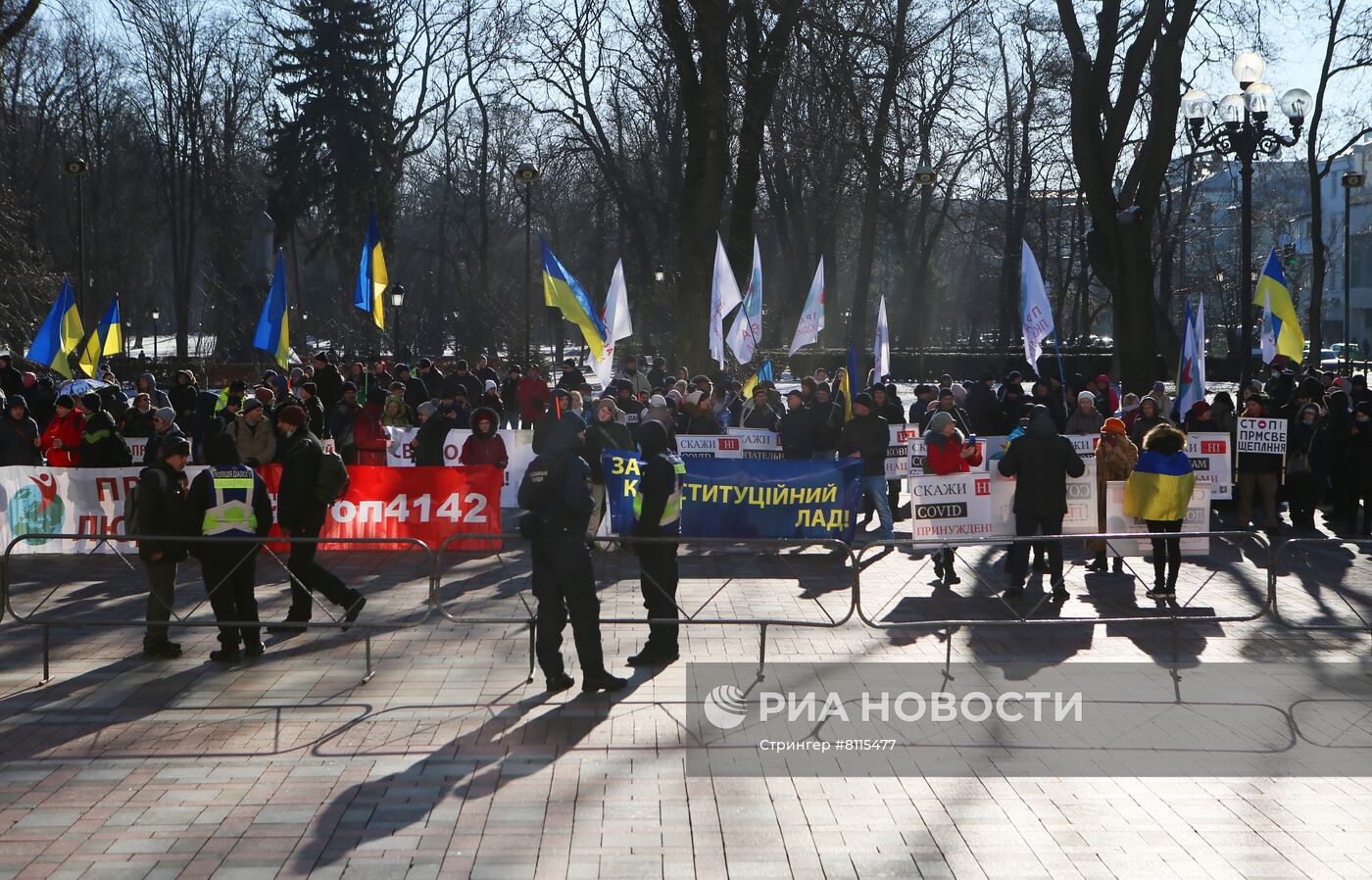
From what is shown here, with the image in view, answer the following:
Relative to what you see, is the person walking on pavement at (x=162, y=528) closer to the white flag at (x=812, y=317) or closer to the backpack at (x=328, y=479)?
the backpack at (x=328, y=479)

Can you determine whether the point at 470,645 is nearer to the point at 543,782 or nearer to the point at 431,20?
the point at 543,782

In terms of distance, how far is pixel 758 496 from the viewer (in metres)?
13.8

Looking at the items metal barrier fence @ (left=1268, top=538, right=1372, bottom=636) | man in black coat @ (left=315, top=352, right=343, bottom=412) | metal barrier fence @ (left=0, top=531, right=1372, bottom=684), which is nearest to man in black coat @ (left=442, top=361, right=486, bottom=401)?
man in black coat @ (left=315, top=352, right=343, bottom=412)

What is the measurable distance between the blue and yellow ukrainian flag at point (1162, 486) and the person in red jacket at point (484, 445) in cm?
633

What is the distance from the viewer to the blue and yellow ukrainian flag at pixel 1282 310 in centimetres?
2022

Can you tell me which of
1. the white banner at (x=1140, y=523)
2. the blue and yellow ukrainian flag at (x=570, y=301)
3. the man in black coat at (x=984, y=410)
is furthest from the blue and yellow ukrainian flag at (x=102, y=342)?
the white banner at (x=1140, y=523)

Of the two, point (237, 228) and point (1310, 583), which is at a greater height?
Answer: point (237, 228)

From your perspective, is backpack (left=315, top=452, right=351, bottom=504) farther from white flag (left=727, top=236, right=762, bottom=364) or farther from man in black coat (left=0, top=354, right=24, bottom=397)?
man in black coat (left=0, top=354, right=24, bottom=397)

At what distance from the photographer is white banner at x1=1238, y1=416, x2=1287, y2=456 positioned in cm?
1571

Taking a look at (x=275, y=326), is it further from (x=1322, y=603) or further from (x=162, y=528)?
(x=1322, y=603)

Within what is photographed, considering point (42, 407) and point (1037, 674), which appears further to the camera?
point (42, 407)

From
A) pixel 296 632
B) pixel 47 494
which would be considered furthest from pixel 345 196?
pixel 296 632

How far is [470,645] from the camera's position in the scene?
10.1m

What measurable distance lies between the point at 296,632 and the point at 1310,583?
902 centimetres
